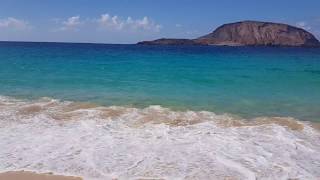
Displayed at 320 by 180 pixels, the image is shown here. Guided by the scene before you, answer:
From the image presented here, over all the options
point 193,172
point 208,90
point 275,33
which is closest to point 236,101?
point 208,90

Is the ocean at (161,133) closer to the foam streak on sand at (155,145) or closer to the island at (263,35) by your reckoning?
the foam streak on sand at (155,145)

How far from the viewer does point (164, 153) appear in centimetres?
923

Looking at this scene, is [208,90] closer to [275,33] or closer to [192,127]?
[192,127]

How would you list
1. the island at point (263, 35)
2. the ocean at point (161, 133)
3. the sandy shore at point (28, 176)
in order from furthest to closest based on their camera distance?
1. the island at point (263, 35)
2. the ocean at point (161, 133)
3. the sandy shore at point (28, 176)

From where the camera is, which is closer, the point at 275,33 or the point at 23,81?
the point at 23,81

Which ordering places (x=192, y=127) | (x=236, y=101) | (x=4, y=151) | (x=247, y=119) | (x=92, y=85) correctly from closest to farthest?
(x=4, y=151) → (x=192, y=127) → (x=247, y=119) → (x=236, y=101) → (x=92, y=85)

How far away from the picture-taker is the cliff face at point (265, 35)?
132 meters

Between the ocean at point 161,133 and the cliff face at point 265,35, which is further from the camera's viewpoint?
the cliff face at point 265,35

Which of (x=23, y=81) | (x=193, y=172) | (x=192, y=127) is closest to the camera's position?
(x=193, y=172)

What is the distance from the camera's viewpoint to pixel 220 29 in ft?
495

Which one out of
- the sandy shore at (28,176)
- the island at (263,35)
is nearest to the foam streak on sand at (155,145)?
the sandy shore at (28,176)

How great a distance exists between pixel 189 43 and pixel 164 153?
14248 cm

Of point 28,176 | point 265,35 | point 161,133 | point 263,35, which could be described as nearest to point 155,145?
point 161,133

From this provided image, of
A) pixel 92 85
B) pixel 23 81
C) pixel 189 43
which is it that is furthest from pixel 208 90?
pixel 189 43
